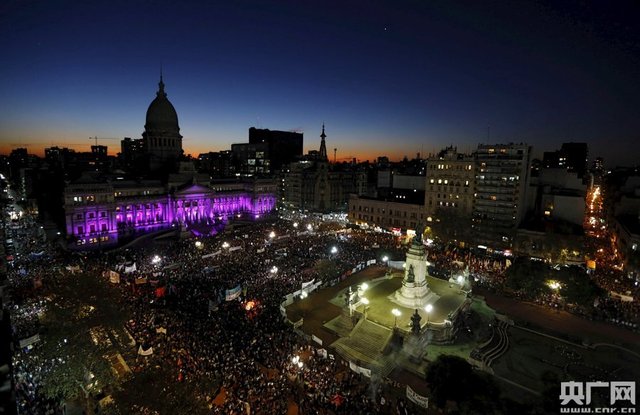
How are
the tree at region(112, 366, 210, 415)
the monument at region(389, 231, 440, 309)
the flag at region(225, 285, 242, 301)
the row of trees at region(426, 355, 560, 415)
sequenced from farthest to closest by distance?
the monument at region(389, 231, 440, 309)
the flag at region(225, 285, 242, 301)
the row of trees at region(426, 355, 560, 415)
the tree at region(112, 366, 210, 415)

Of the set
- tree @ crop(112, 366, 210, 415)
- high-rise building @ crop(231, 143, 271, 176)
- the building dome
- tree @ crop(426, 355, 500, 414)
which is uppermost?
the building dome

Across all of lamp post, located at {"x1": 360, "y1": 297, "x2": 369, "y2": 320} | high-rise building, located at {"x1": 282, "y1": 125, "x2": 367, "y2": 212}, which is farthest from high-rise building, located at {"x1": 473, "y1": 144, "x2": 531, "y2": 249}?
high-rise building, located at {"x1": 282, "y1": 125, "x2": 367, "y2": 212}

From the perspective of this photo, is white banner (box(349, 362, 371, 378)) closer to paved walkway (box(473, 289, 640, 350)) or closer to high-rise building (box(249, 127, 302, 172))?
paved walkway (box(473, 289, 640, 350))

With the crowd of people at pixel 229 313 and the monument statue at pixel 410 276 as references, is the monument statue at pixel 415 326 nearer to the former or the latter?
the crowd of people at pixel 229 313

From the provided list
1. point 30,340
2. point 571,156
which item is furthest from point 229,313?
point 571,156

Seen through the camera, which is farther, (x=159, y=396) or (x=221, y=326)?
(x=221, y=326)

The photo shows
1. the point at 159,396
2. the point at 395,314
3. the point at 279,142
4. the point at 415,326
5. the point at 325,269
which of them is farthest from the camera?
the point at 279,142

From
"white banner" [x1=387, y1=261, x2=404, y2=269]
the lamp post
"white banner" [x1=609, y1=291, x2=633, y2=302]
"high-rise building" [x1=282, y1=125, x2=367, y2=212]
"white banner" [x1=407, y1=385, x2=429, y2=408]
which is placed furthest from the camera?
"high-rise building" [x1=282, y1=125, x2=367, y2=212]

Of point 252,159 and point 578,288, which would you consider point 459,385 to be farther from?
point 252,159

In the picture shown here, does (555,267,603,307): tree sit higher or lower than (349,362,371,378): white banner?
higher
